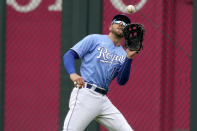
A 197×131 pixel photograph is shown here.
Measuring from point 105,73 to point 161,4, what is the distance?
1.72 m

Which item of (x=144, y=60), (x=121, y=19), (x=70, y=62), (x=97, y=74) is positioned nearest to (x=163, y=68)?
(x=144, y=60)

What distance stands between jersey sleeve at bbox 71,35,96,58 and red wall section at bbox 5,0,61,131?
1.81 meters

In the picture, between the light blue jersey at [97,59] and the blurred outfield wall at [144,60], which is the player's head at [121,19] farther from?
the blurred outfield wall at [144,60]

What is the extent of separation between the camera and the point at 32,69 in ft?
23.0

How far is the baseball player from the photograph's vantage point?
4.95 meters

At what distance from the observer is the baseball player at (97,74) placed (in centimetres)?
495

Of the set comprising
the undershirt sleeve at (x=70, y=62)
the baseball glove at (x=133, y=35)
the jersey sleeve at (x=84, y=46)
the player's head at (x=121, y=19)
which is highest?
the player's head at (x=121, y=19)

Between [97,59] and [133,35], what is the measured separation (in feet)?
1.24

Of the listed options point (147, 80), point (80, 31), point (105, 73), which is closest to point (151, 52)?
point (147, 80)

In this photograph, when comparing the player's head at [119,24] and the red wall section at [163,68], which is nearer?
the player's head at [119,24]

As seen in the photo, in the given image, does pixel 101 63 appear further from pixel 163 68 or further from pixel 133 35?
pixel 163 68

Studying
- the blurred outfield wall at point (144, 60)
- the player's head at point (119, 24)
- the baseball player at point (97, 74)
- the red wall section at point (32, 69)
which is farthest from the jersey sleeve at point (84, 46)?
the red wall section at point (32, 69)

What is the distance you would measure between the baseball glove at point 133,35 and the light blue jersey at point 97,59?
0.70 ft

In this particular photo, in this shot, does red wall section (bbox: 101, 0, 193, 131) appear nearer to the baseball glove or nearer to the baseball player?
the baseball player
